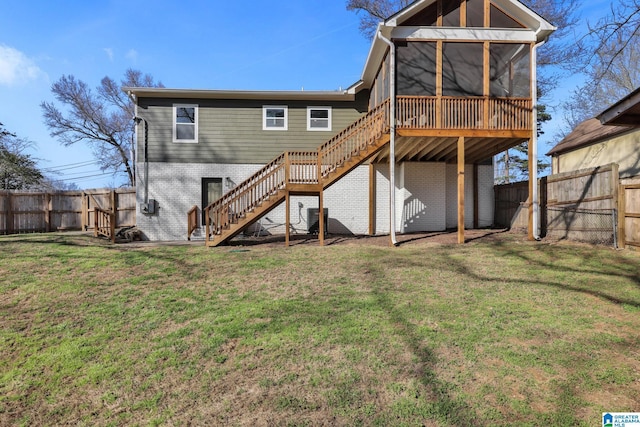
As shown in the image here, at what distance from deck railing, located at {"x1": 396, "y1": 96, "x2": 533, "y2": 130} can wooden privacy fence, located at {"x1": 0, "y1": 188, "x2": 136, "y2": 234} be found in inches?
453

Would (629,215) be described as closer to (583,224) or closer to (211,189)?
(583,224)

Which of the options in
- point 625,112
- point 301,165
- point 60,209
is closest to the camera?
point 625,112

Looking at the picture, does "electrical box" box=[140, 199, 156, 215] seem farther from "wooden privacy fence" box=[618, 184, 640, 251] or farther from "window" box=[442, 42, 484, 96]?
"wooden privacy fence" box=[618, 184, 640, 251]

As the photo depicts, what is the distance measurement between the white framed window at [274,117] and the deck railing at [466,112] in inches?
183

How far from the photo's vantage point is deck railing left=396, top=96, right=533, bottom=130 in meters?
9.29

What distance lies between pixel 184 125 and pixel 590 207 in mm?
12475

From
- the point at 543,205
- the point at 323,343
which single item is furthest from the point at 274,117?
the point at 323,343

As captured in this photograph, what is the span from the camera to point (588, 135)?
14.7 meters

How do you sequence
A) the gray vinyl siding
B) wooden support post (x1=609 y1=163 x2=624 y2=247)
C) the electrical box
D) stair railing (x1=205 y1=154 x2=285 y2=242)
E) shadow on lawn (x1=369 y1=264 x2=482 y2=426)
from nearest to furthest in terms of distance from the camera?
shadow on lawn (x1=369 y1=264 x2=482 y2=426) → wooden support post (x1=609 y1=163 x2=624 y2=247) → stair railing (x1=205 y1=154 x2=285 y2=242) → the electrical box → the gray vinyl siding

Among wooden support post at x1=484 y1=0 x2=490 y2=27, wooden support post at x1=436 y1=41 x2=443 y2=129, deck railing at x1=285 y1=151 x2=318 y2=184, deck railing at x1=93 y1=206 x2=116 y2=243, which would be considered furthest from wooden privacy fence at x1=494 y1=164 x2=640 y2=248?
deck railing at x1=93 y1=206 x2=116 y2=243

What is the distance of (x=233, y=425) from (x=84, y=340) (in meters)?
2.56

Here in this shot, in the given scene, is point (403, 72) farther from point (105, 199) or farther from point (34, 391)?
point (105, 199)

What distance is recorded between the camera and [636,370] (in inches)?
125

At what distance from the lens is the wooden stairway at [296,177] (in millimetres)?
9414
